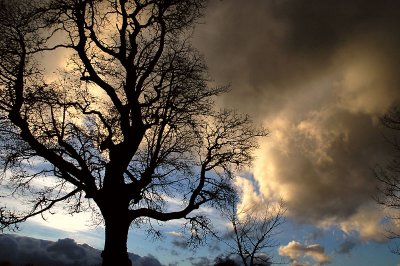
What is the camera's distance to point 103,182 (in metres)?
12.8

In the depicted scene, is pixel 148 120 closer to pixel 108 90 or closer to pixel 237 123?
pixel 108 90

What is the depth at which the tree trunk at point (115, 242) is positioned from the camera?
11812 millimetres

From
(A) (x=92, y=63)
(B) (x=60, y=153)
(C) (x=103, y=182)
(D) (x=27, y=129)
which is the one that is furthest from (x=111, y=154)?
(A) (x=92, y=63)

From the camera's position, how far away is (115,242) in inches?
474

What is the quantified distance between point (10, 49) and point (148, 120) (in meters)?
5.54

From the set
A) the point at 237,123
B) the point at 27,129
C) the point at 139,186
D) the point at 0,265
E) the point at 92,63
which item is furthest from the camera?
the point at 0,265

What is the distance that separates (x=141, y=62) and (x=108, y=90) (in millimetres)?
2024

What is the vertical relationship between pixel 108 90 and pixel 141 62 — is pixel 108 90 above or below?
A: below

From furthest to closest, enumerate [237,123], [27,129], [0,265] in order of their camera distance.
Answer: [0,265], [237,123], [27,129]

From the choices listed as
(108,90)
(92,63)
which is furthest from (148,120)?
(92,63)

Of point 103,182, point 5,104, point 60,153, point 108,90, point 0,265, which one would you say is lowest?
point 0,265

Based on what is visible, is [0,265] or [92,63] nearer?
[92,63]

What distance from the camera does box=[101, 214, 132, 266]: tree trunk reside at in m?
11.8

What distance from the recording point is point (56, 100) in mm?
13703
